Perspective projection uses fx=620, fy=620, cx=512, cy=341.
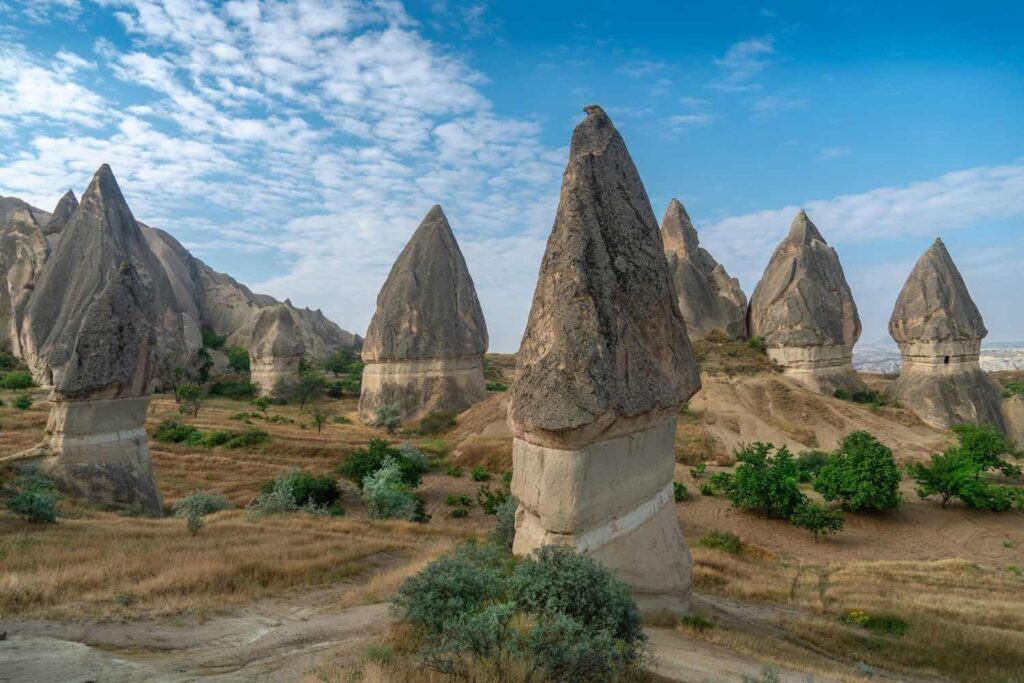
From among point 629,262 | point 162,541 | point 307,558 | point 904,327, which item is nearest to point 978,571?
point 629,262

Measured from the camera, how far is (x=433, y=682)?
3.81 meters

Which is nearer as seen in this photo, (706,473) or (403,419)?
(706,473)

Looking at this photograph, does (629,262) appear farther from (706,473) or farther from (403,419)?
(403,419)

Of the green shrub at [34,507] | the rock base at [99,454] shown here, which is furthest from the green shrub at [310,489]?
the green shrub at [34,507]

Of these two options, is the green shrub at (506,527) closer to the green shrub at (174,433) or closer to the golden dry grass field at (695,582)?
the golden dry grass field at (695,582)

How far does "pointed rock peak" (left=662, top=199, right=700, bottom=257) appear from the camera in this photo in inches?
1404

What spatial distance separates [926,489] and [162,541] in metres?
17.0

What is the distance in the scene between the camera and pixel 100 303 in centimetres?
1255

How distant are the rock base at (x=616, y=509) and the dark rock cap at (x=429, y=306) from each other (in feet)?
69.3

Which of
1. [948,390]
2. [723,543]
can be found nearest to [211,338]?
[723,543]

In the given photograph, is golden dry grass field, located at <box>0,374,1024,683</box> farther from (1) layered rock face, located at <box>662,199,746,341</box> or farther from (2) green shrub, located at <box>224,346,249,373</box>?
(2) green shrub, located at <box>224,346,249,373</box>

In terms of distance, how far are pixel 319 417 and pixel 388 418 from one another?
2.91 metres

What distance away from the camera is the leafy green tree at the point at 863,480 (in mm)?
14609

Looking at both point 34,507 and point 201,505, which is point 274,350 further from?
point 34,507
